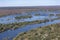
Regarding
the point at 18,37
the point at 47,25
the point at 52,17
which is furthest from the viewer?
the point at 52,17

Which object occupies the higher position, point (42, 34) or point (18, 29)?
point (18, 29)

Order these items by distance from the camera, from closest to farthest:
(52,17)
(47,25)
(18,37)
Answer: (18,37) < (47,25) < (52,17)

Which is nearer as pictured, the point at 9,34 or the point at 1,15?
the point at 9,34

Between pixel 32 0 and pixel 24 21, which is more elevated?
pixel 32 0

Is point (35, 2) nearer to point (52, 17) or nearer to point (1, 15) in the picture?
point (52, 17)

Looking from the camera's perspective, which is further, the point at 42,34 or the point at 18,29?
the point at 18,29


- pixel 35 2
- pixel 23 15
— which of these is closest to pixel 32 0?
pixel 35 2

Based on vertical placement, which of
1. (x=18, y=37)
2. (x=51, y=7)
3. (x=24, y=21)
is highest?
(x=51, y=7)
